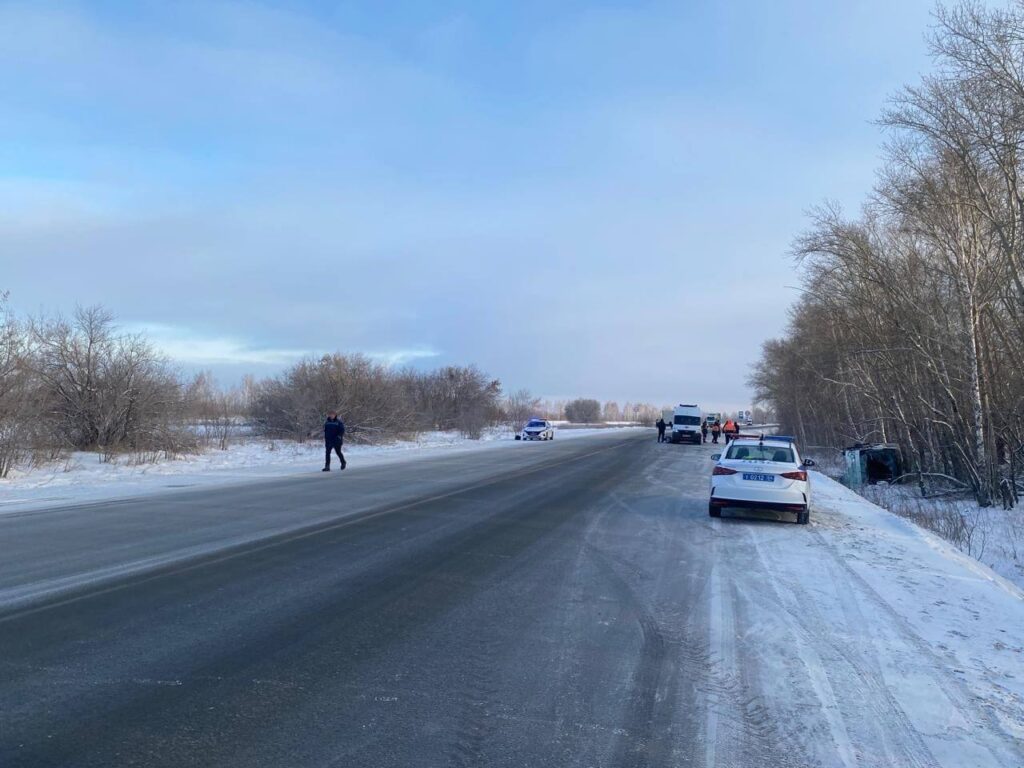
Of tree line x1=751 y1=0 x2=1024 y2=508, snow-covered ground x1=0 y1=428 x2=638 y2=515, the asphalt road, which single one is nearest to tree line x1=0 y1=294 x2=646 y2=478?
snow-covered ground x1=0 y1=428 x2=638 y2=515

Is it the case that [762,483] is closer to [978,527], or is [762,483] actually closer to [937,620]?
[937,620]

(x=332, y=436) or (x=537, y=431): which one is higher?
(x=332, y=436)

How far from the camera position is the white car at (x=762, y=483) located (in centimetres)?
1333

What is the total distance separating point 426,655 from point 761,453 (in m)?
10.2

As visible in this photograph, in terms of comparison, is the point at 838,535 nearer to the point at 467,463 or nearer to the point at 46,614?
the point at 46,614

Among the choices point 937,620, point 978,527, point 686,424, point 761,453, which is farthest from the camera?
point 686,424

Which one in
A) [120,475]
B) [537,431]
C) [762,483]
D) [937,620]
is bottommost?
[937,620]

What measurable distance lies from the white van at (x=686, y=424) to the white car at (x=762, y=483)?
3962cm

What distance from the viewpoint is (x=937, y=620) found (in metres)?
7.20

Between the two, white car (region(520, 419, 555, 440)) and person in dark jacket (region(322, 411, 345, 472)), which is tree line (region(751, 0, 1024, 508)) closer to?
person in dark jacket (region(322, 411, 345, 472))

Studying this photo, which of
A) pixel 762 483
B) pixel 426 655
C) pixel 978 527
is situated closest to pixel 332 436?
pixel 762 483

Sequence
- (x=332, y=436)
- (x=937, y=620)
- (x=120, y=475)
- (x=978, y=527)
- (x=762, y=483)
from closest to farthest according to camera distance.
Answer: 1. (x=937, y=620)
2. (x=762, y=483)
3. (x=978, y=527)
4. (x=120, y=475)
5. (x=332, y=436)

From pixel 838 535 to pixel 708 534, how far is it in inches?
87.4

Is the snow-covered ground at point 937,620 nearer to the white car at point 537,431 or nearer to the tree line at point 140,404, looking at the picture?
the tree line at point 140,404
